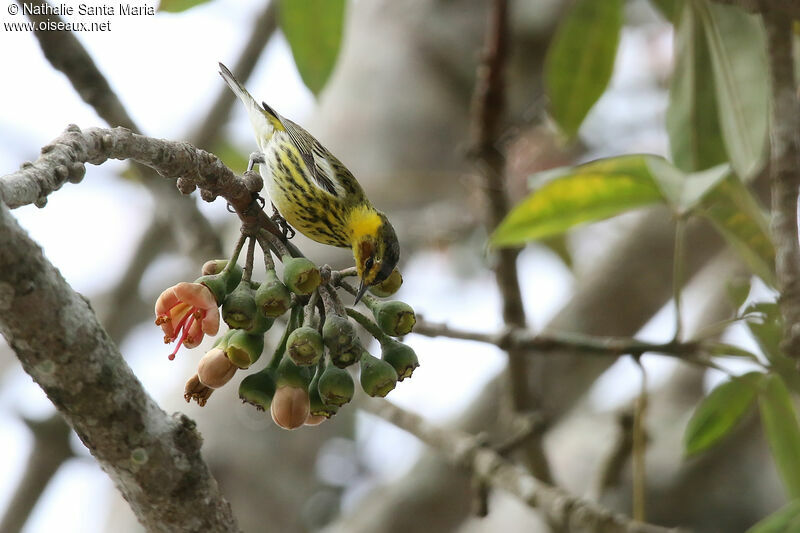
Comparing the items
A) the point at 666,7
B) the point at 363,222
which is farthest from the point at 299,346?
the point at 666,7

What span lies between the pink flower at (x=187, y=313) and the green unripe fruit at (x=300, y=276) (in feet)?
0.48

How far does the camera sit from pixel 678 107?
2977 millimetres

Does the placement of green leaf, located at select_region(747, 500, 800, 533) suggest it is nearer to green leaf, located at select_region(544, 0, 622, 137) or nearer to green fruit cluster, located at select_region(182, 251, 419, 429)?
green fruit cluster, located at select_region(182, 251, 419, 429)

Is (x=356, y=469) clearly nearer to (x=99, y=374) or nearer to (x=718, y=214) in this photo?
(x=718, y=214)

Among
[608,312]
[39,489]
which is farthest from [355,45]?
[39,489]

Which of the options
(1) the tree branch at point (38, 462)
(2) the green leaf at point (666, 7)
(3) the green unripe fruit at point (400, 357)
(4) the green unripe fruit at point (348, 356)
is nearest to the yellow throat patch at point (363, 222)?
(3) the green unripe fruit at point (400, 357)

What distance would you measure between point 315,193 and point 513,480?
1082 millimetres

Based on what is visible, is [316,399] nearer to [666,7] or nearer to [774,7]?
[774,7]

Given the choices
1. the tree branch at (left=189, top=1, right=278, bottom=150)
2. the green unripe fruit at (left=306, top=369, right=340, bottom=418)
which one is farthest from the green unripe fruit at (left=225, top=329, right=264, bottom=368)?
the tree branch at (left=189, top=1, right=278, bottom=150)

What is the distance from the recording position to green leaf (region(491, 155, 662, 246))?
7.54ft

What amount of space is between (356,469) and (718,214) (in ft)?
12.0

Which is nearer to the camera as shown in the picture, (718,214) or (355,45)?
(718,214)

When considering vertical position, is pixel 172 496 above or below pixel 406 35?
below

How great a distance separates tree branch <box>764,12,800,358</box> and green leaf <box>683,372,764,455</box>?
0.40m
